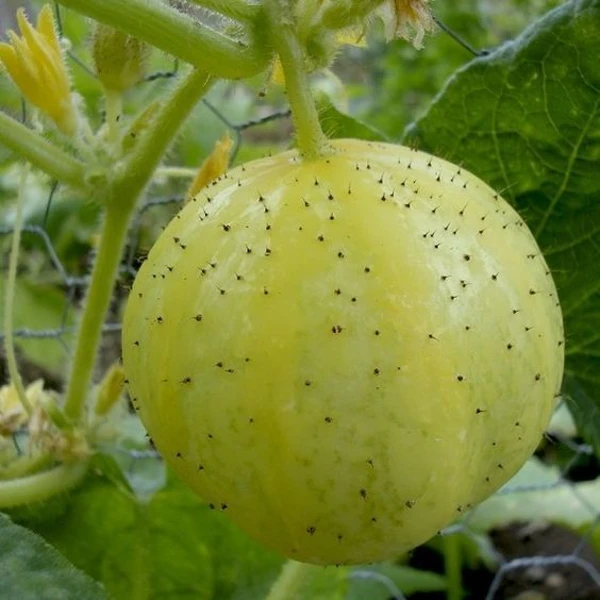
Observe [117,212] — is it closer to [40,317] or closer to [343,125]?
[343,125]

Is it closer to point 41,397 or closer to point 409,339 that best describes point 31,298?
point 41,397

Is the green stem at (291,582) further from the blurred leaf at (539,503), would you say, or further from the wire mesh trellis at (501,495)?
the blurred leaf at (539,503)

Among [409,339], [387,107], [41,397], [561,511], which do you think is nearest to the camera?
[409,339]

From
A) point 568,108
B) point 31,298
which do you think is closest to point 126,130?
point 568,108

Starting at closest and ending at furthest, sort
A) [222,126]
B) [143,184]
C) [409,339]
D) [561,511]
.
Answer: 1. [409,339]
2. [143,184]
3. [561,511]
4. [222,126]

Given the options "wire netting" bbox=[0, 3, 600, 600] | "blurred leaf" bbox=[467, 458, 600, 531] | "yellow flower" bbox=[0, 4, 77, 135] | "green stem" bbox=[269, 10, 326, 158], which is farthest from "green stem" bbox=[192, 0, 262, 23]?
"blurred leaf" bbox=[467, 458, 600, 531]

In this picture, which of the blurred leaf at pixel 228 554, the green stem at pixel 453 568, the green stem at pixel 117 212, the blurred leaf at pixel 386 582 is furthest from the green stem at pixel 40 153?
the green stem at pixel 453 568

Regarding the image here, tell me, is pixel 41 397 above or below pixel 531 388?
below
